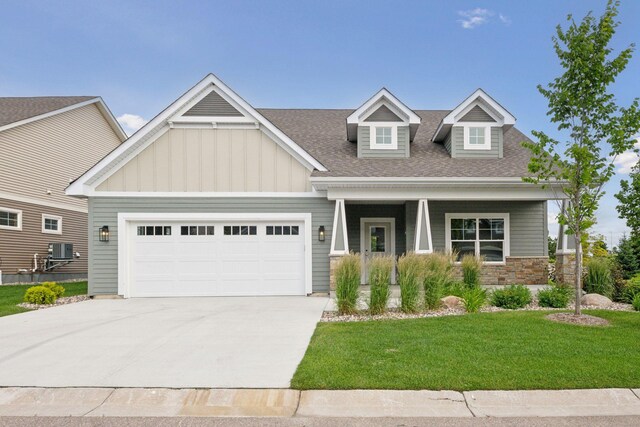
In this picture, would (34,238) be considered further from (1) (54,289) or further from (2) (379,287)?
(2) (379,287)

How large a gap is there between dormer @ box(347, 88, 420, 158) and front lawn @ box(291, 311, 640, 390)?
23.1 feet

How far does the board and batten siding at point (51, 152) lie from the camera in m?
16.6

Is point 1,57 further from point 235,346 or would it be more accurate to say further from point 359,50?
point 235,346

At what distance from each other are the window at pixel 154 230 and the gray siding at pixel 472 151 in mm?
8948

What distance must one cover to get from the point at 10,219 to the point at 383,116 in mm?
15116

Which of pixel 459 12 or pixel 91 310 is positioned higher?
pixel 459 12

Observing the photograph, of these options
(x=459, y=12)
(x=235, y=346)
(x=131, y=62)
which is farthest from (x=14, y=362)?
(x=131, y=62)

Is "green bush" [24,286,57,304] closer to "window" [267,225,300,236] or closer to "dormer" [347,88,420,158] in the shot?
"window" [267,225,300,236]

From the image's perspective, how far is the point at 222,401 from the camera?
411 cm

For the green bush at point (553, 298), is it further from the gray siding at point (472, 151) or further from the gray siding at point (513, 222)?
the gray siding at point (472, 151)

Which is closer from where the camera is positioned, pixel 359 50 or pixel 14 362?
pixel 14 362

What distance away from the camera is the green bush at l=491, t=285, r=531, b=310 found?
848 centimetres

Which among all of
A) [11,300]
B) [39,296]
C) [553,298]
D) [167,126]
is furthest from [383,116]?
[11,300]

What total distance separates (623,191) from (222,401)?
843 cm
